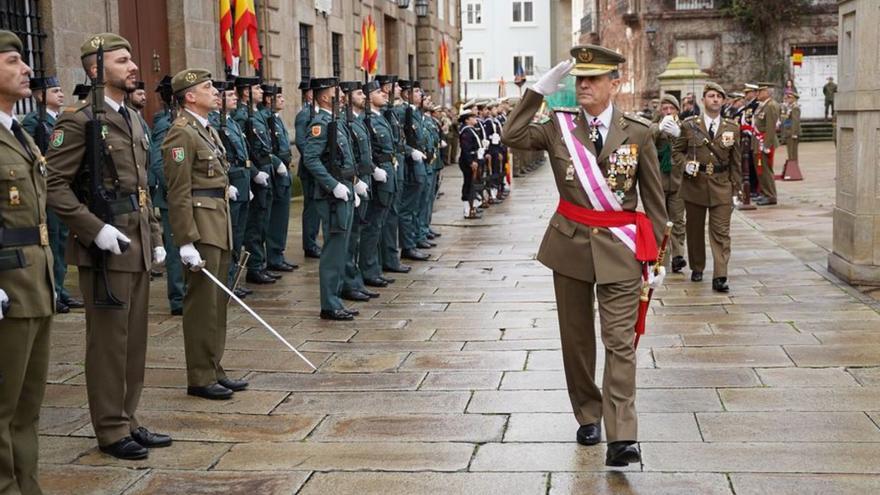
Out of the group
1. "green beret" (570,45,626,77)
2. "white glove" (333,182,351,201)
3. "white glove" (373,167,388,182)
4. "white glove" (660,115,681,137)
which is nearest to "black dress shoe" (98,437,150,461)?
"green beret" (570,45,626,77)

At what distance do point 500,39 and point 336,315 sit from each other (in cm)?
5879

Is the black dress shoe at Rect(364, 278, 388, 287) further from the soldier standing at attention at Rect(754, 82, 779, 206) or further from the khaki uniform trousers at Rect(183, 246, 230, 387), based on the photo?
the soldier standing at attention at Rect(754, 82, 779, 206)

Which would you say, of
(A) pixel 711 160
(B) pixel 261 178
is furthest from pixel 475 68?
(A) pixel 711 160

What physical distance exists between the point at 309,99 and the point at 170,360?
19.5ft

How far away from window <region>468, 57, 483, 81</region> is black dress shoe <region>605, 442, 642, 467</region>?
62225mm

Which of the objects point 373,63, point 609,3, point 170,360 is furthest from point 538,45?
point 170,360

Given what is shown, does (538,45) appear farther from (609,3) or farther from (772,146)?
(772,146)

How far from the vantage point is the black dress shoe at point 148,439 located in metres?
5.89

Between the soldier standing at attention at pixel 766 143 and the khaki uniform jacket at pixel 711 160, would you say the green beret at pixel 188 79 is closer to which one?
the khaki uniform jacket at pixel 711 160

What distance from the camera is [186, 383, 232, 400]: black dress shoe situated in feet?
22.4

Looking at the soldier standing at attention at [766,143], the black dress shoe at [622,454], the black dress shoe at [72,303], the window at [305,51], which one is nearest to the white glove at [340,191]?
the black dress shoe at [72,303]

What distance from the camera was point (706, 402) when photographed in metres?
6.53

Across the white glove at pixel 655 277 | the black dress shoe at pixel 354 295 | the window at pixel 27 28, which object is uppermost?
the window at pixel 27 28

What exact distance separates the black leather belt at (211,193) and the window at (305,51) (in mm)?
15376
